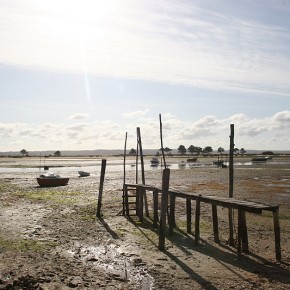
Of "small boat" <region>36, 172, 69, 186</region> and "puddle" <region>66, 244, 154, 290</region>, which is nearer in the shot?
"puddle" <region>66, 244, 154, 290</region>

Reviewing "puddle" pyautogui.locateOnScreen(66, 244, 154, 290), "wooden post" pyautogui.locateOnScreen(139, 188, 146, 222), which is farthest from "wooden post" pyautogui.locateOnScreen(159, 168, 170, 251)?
"wooden post" pyautogui.locateOnScreen(139, 188, 146, 222)

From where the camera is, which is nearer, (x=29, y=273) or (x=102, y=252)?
A: (x=29, y=273)

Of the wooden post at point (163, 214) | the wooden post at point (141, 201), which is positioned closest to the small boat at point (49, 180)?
the wooden post at point (141, 201)

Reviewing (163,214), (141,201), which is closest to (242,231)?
(163,214)

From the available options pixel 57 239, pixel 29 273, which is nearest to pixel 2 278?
pixel 29 273

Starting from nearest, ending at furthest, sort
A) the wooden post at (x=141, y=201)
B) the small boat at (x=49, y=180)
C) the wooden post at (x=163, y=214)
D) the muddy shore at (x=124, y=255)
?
the muddy shore at (x=124, y=255)
the wooden post at (x=163, y=214)
the wooden post at (x=141, y=201)
the small boat at (x=49, y=180)

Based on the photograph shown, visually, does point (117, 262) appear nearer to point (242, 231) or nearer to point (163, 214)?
point (163, 214)

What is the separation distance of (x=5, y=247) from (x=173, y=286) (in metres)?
5.77

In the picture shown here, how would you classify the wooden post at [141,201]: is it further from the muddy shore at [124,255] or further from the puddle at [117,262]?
the puddle at [117,262]

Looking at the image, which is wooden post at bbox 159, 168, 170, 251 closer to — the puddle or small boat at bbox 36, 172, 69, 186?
the puddle

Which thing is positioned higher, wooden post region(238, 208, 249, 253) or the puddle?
wooden post region(238, 208, 249, 253)

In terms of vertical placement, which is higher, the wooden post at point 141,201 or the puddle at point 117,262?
the wooden post at point 141,201

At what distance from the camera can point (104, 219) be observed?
16391 millimetres

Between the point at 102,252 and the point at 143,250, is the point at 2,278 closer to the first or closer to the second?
the point at 102,252
